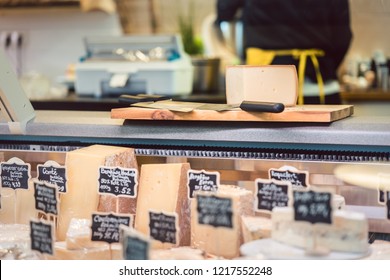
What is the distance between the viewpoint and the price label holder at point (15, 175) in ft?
5.98

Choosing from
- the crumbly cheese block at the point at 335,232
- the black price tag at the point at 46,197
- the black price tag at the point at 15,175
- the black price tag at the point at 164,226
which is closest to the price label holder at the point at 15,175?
the black price tag at the point at 15,175

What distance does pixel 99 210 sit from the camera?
5.66ft

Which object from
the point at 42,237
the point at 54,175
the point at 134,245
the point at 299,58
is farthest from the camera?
the point at 299,58

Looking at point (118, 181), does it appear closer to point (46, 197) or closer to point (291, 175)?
point (46, 197)

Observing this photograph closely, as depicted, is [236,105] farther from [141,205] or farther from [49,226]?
[49,226]

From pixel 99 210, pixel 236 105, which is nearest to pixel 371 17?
pixel 236 105

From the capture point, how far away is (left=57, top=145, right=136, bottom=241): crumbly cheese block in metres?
1.72


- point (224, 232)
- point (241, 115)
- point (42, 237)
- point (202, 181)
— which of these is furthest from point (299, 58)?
point (42, 237)

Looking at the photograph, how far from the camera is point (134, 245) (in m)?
1.40

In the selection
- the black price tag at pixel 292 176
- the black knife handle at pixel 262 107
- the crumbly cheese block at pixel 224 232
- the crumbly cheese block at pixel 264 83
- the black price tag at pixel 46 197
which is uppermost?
the crumbly cheese block at pixel 264 83

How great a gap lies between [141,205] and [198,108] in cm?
30

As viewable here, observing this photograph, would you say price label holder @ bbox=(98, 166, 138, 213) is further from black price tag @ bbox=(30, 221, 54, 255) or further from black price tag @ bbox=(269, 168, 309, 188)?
black price tag @ bbox=(269, 168, 309, 188)

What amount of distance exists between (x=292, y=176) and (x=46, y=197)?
2.03ft

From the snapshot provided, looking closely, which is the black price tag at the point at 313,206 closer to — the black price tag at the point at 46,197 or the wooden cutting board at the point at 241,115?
the wooden cutting board at the point at 241,115
